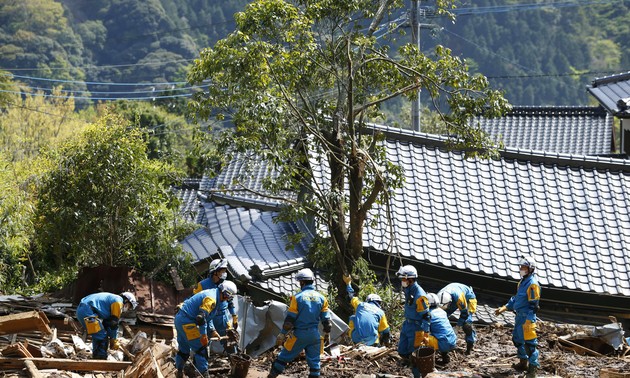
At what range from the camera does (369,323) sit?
14125 mm

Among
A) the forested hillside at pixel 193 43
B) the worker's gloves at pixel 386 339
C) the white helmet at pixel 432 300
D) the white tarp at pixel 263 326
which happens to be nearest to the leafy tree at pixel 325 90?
the white tarp at pixel 263 326

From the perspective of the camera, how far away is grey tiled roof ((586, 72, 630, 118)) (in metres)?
25.5

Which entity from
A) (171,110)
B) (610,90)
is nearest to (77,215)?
(610,90)

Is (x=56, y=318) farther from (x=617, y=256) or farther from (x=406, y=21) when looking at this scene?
(x=406, y=21)

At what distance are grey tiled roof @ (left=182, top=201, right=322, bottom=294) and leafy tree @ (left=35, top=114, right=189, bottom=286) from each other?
65.4 inches

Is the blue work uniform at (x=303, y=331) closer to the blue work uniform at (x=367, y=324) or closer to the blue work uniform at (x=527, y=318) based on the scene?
the blue work uniform at (x=367, y=324)

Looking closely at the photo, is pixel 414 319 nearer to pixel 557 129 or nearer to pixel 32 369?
pixel 32 369

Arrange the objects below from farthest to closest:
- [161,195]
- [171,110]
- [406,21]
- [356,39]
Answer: [171,110]
[406,21]
[161,195]
[356,39]

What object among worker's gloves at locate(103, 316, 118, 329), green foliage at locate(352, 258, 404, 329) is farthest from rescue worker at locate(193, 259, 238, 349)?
green foliage at locate(352, 258, 404, 329)

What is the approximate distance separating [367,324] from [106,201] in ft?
24.3

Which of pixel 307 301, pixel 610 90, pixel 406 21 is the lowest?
pixel 307 301

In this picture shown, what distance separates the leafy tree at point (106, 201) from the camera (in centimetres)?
1875

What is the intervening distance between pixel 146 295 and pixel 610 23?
7204 centimetres

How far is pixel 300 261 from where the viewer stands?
59.2 ft
